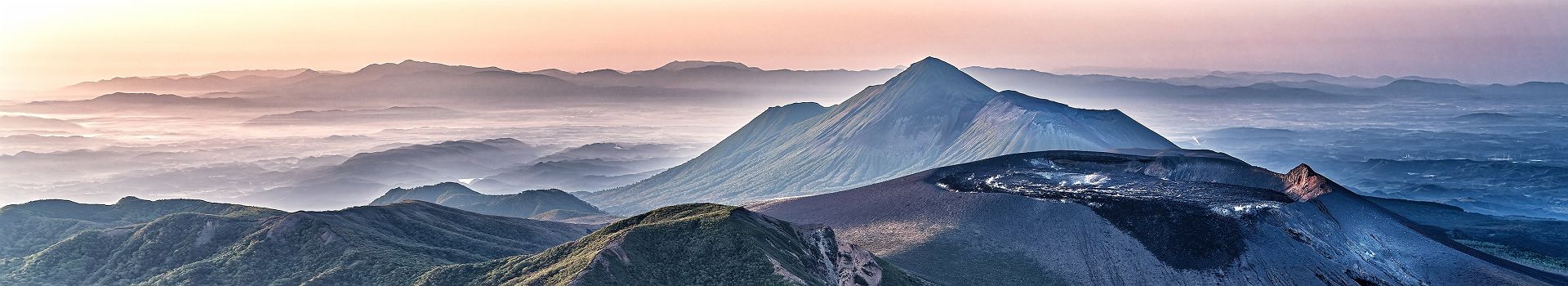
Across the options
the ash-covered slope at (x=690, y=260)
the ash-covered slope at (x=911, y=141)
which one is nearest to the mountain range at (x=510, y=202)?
the ash-covered slope at (x=911, y=141)

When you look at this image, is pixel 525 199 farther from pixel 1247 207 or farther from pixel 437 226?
pixel 1247 207

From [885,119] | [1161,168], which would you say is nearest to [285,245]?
[1161,168]

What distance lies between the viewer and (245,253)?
207ft

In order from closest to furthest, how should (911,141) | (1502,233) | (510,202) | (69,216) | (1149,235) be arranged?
1. (1149,235)
2. (69,216)
3. (1502,233)
4. (510,202)
5. (911,141)

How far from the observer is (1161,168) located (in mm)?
102250

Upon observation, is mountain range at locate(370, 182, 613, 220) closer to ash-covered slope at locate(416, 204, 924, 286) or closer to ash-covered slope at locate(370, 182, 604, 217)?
ash-covered slope at locate(370, 182, 604, 217)

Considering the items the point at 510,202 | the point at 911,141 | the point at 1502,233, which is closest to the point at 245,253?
the point at 510,202

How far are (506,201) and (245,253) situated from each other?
9248 centimetres

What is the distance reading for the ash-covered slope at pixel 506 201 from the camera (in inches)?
5896

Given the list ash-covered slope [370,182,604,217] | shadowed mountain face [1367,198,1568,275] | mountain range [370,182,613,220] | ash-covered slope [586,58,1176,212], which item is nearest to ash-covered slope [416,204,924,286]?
shadowed mountain face [1367,198,1568,275]

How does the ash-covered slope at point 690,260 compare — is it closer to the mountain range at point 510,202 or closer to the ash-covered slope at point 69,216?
the ash-covered slope at point 69,216

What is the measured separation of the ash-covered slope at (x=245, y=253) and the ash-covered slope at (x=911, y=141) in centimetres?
9686

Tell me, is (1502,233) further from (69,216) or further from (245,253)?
(69,216)

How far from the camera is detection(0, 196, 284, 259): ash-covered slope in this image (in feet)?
234
